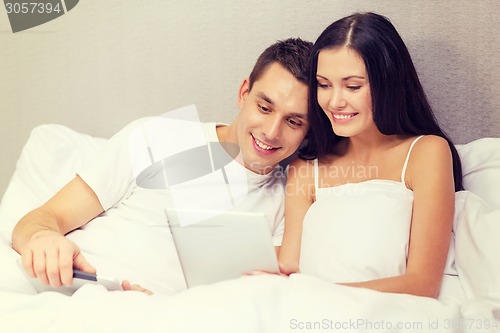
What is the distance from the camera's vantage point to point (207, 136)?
4.77 ft

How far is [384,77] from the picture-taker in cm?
125

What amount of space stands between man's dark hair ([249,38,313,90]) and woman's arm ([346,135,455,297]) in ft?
1.16

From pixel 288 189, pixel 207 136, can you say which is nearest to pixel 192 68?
pixel 207 136

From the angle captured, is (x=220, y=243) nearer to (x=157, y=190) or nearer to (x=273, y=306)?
(x=273, y=306)

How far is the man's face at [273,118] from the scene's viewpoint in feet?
4.37

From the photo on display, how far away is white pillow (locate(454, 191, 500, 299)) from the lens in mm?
1127

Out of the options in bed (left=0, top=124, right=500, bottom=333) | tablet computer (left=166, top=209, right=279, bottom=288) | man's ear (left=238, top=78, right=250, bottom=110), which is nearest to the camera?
bed (left=0, top=124, right=500, bottom=333)

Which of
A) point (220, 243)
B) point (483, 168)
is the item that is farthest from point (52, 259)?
point (483, 168)

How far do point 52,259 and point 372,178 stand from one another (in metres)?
0.76

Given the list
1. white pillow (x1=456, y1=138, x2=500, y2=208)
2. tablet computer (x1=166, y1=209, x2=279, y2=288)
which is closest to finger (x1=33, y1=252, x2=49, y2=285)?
tablet computer (x1=166, y1=209, x2=279, y2=288)

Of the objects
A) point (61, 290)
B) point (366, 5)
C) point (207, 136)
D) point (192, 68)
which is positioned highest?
point (366, 5)

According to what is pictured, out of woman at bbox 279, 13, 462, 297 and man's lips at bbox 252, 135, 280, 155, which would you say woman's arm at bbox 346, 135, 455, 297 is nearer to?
woman at bbox 279, 13, 462, 297

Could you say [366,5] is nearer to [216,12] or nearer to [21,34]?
[216,12]

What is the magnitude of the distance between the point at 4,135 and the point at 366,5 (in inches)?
51.0
